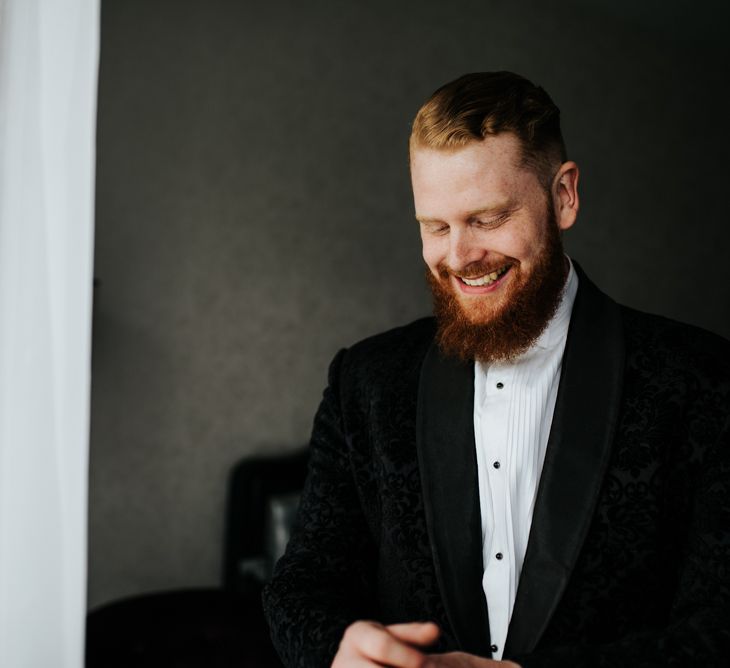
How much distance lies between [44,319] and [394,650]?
0.68 metres

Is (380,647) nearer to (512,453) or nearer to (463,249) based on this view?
(512,453)

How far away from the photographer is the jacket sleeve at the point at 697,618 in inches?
41.1

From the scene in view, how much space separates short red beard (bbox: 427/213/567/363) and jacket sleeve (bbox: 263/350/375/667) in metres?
0.23

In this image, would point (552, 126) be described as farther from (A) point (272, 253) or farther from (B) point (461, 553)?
(A) point (272, 253)

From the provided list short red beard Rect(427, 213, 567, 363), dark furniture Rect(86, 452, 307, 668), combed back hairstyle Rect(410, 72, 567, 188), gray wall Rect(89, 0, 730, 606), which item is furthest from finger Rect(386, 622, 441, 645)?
→ gray wall Rect(89, 0, 730, 606)

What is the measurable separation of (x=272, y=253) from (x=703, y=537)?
7.50ft

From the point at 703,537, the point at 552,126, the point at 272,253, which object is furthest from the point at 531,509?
the point at 272,253

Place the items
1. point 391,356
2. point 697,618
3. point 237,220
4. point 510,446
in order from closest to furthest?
point 697,618, point 510,446, point 391,356, point 237,220

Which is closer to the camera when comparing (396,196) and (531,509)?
(531,509)

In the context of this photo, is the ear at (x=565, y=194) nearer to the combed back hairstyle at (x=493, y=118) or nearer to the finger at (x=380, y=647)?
the combed back hairstyle at (x=493, y=118)

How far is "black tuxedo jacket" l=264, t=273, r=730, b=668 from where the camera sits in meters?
1.18

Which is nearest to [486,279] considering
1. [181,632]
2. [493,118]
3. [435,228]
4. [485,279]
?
[485,279]

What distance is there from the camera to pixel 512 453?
133 cm

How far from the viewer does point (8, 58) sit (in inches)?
47.4
